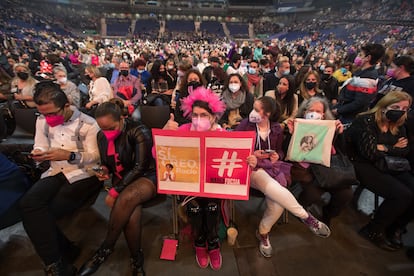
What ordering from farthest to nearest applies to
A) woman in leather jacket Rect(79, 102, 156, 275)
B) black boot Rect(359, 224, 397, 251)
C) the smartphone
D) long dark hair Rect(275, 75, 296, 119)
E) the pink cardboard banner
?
long dark hair Rect(275, 75, 296, 119) → black boot Rect(359, 224, 397, 251) → the smartphone → woman in leather jacket Rect(79, 102, 156, 275) → the pink cardboard banner

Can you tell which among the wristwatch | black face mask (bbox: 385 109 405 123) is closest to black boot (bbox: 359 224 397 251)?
black face mask (bbox: 385 109 405 123)

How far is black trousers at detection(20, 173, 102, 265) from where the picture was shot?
69.2 inches

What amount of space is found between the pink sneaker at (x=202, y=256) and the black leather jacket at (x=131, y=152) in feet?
2.67

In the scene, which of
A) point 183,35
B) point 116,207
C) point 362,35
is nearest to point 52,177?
point 116,207

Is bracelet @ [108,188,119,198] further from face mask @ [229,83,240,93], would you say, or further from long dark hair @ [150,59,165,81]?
long dark hair @ [150,59,165,81]

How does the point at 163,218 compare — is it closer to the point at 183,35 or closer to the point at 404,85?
the point at 404,85

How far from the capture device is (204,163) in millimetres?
1819

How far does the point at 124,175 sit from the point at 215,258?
113cm

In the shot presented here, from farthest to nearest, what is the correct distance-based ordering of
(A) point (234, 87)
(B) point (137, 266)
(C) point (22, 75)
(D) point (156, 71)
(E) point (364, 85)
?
(D) point (156, 71), (C) point (22, 75), (A) point (234, 87), (E) point (364, 85), (B) point (137, 266)

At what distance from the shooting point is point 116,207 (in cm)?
183

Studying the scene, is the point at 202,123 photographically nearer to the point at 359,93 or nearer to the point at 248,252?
the point at 248,252

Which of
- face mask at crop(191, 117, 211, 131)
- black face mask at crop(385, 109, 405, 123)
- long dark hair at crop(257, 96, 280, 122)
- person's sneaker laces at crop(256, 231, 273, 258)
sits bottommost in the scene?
person's sneaker laces at crop(256, 231, 273, 258)

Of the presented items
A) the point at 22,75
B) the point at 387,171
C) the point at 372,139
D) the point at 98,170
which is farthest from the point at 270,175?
the point at 22,75

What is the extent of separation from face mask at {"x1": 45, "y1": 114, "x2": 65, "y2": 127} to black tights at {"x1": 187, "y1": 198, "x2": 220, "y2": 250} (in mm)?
1368
